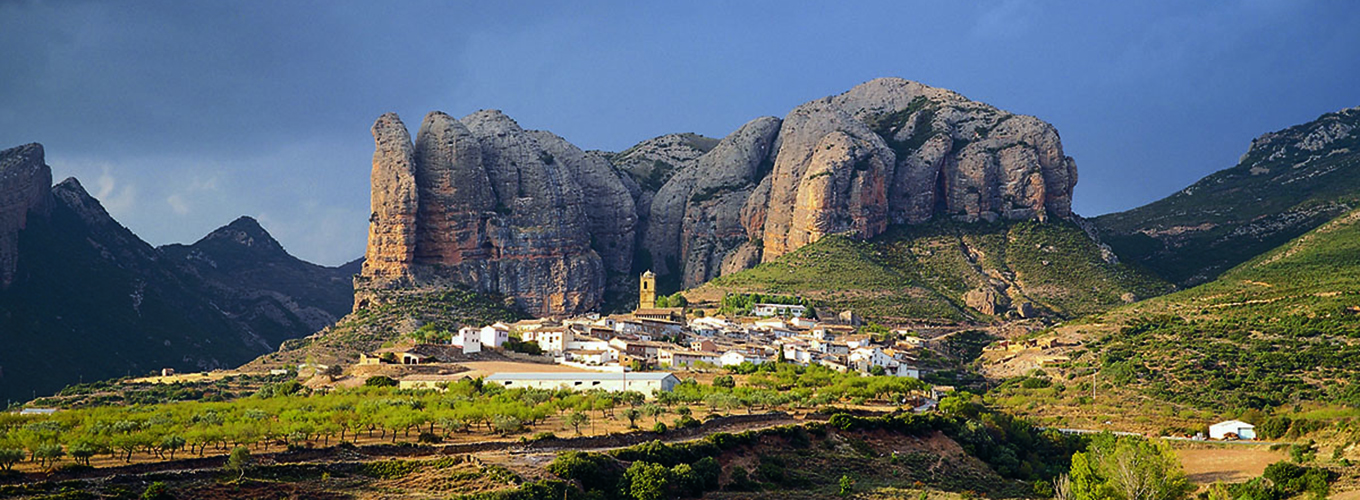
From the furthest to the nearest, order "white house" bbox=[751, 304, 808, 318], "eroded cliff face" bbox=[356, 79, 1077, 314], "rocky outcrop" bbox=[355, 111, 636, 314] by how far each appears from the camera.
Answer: "eroded cliff face" bbox=[356, 79, 1077, 314]
"rocky outcrop" bbox=[355, 111, 636, 314]
"white house" bbox=[751, 304, 808, 318]

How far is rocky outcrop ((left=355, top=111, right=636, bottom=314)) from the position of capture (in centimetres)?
13788

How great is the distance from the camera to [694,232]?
16050 cm

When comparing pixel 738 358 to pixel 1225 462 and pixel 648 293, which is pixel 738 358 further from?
pixel 648 293

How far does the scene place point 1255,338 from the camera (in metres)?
93.4

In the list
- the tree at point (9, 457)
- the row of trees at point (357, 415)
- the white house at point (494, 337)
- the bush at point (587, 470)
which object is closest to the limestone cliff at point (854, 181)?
the white house at point (494, 337)

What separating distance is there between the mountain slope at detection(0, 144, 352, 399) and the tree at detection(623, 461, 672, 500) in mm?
83711

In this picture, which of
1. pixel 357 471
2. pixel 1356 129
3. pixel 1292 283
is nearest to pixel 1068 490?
pixel 357 471

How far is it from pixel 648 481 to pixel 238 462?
14.8 metres

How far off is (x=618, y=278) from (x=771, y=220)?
69.7 feet

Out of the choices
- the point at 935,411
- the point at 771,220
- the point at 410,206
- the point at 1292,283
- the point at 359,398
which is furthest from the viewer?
the point at 771,220

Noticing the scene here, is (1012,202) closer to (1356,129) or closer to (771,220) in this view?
(771,220)

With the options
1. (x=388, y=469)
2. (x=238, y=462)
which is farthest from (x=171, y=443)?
(x=388, y=469)

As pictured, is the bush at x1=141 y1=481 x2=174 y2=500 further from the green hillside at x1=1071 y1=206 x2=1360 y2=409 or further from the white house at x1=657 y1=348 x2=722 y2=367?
the green hillside at x1=1071 y1=206 x2=1360 y2=409

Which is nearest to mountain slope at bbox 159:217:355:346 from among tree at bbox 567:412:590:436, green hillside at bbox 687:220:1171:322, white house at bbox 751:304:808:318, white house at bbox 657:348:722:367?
green hillside at bbox 687:220:1171:322
